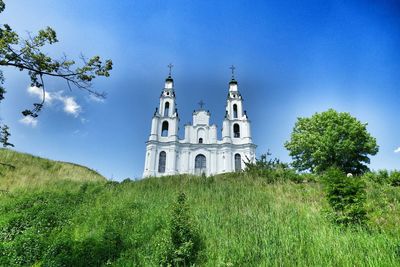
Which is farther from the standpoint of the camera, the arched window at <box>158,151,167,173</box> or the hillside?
the arched window at <box>158,151,167,173</box>

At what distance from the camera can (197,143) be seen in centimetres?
4194

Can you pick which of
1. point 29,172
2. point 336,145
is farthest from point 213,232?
point 336,145

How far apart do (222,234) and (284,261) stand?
1339 millimetres

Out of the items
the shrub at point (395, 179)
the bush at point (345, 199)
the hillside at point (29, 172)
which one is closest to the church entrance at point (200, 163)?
the hillside at point (29, 172)

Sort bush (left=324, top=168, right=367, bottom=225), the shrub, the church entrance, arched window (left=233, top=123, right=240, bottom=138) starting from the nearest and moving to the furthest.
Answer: bush (left=324, top=168, right=367, bottom=225) < the shrub < the church entrance < arched window (left=233, top=123, right=240, bottom=138)

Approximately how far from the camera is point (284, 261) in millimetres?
3225

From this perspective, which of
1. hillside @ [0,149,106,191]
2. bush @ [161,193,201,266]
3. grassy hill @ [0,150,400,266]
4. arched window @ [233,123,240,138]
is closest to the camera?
grassy hill @ [0,150,400,266]

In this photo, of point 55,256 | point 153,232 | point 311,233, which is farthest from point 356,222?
point 55,256

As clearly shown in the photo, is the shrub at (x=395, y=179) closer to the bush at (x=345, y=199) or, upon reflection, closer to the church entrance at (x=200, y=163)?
the bush at (x=345, y=199)

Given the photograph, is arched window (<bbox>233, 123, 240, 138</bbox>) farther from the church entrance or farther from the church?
the church entrance

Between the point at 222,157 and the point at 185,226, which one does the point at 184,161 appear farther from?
the point at 185,226

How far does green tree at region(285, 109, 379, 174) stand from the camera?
24.3 metres

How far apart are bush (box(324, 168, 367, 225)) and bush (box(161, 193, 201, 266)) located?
2.87 meters

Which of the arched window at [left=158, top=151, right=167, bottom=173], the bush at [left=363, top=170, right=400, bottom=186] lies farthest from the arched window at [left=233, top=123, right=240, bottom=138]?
the bush at [left=363, top=170, right=400, bottom=186]
